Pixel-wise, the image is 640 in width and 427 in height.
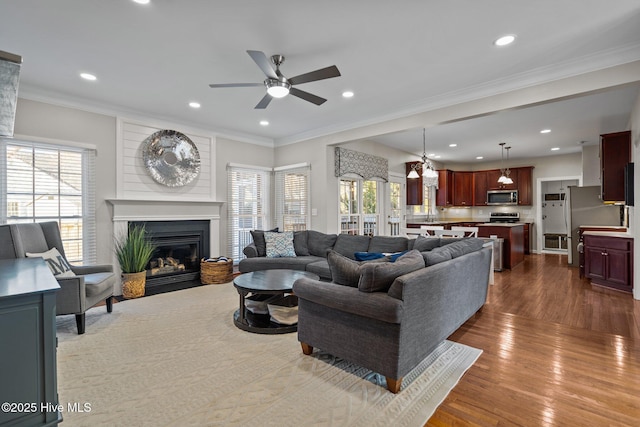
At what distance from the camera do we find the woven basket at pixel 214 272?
16.3ft

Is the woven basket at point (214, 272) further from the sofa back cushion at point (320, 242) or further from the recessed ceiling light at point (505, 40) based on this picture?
the recessed ceiling light at point (505, 40)

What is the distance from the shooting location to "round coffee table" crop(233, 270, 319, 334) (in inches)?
115

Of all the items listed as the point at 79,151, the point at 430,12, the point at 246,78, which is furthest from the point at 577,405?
the point at 79,151

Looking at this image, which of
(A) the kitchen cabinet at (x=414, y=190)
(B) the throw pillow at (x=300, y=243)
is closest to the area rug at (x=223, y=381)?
(B) the throw pillow at (x=300, y=243)

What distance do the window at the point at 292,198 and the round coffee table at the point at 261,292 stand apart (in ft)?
8.23

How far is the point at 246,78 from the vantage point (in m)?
3.49

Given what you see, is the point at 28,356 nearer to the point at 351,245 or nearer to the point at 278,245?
the point at 278,245

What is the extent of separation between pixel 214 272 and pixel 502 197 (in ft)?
26.6

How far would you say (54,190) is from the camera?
400 centimetres

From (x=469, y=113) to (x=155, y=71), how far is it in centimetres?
375

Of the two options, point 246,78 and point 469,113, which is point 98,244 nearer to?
point 246,78

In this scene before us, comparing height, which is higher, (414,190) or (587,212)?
(414,190)

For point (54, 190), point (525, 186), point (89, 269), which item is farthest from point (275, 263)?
point (525, 186)

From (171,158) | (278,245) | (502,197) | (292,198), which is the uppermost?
(171,158)
